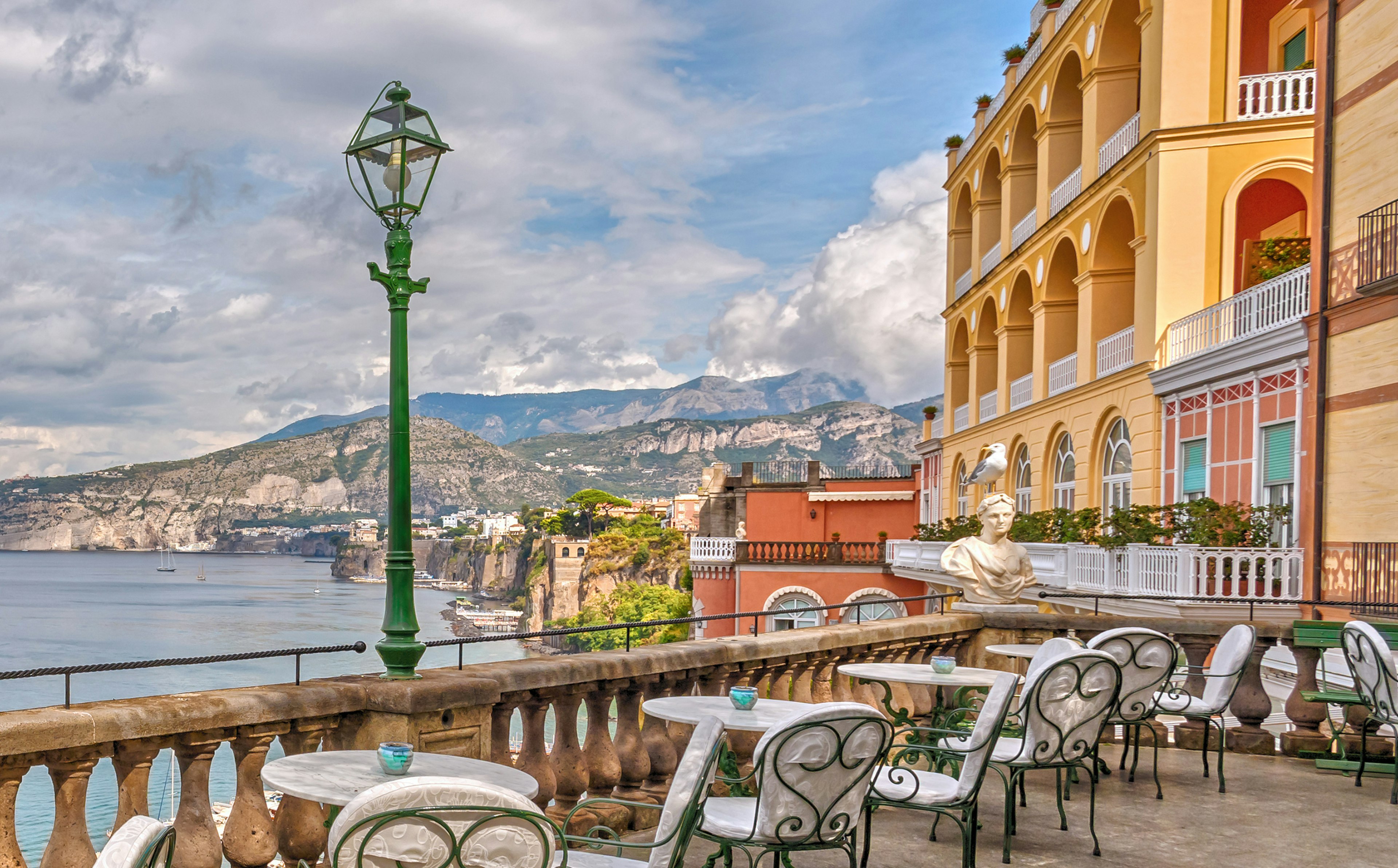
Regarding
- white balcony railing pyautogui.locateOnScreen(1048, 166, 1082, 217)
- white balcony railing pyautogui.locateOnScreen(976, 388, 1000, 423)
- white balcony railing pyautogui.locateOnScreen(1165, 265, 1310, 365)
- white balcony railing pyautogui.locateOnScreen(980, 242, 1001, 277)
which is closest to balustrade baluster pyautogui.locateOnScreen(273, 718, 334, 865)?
white balcony railing pyautogui.locateOnScreen(1165, 265, 1310, 365)

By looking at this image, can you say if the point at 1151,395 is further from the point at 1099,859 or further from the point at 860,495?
the point at 860,495

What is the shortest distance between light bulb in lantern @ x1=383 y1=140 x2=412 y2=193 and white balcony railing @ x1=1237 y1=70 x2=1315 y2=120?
1729 centimetres

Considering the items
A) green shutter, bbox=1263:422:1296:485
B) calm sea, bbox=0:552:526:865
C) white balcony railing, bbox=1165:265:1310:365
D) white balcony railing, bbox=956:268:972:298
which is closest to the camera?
white balcony railing, bbox=1165:265:1310:365

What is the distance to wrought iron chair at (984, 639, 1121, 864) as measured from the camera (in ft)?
15.5

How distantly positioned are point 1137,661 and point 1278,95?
1595cm

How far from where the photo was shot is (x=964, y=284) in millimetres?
33375

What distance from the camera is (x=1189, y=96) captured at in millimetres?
18531

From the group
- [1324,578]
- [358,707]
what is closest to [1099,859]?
[358,707]

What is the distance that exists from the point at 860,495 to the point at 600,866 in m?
39.6

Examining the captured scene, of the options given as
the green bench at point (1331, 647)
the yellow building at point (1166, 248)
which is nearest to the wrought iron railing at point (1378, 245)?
the yellow building at point (1166, 248)

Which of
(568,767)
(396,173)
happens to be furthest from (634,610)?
(396,173)

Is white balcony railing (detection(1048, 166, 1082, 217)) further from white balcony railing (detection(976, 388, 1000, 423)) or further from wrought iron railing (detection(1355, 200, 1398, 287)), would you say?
wrought iron railing (detection(1355, 200, 1398, 287))

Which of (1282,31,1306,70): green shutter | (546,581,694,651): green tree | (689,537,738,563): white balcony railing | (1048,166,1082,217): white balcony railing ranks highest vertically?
(1282,31,1306,70): green shutter

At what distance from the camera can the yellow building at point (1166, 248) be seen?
16391 millimetres
